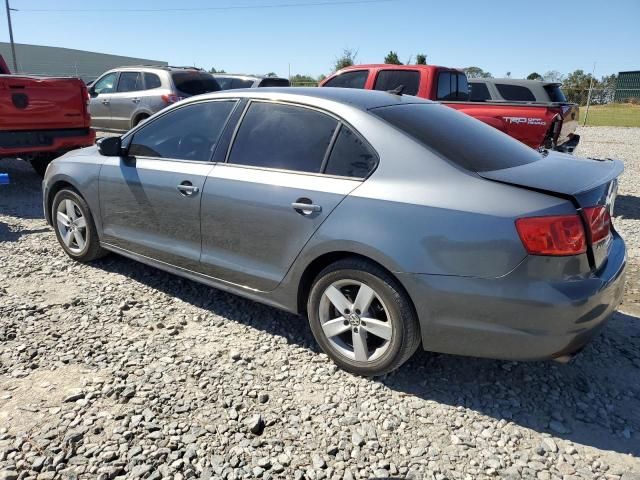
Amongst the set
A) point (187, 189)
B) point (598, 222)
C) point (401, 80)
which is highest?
point (401, 80)

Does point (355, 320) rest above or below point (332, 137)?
below

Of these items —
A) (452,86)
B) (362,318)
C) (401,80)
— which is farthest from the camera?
(452,86)

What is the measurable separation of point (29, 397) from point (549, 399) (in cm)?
293

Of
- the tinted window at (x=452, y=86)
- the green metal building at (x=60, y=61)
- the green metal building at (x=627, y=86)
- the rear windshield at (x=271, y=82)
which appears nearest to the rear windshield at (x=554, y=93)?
the tinted window at (x=452, y=86)

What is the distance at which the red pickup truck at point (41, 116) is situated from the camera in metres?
6.86

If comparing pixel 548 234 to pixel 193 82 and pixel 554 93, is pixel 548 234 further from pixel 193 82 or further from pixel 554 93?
pixel 193 82

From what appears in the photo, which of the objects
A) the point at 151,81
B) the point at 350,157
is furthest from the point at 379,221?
the point at 151,81

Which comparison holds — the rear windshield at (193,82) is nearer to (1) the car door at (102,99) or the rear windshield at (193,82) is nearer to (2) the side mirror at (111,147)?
(1) the car door at (102,99)

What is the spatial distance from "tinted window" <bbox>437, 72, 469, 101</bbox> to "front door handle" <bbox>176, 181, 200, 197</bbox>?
5.58 meters

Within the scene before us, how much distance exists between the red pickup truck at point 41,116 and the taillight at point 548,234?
23.2 feet

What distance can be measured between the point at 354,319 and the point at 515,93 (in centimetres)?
940

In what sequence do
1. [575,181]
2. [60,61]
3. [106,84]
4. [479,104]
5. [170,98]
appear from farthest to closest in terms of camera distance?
[60,61] < [106,84] < [170,98] < [479,104] < [575,181]

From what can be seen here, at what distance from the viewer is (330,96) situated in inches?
127

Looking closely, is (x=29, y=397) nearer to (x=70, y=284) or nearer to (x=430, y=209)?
(x=70, y=284)
